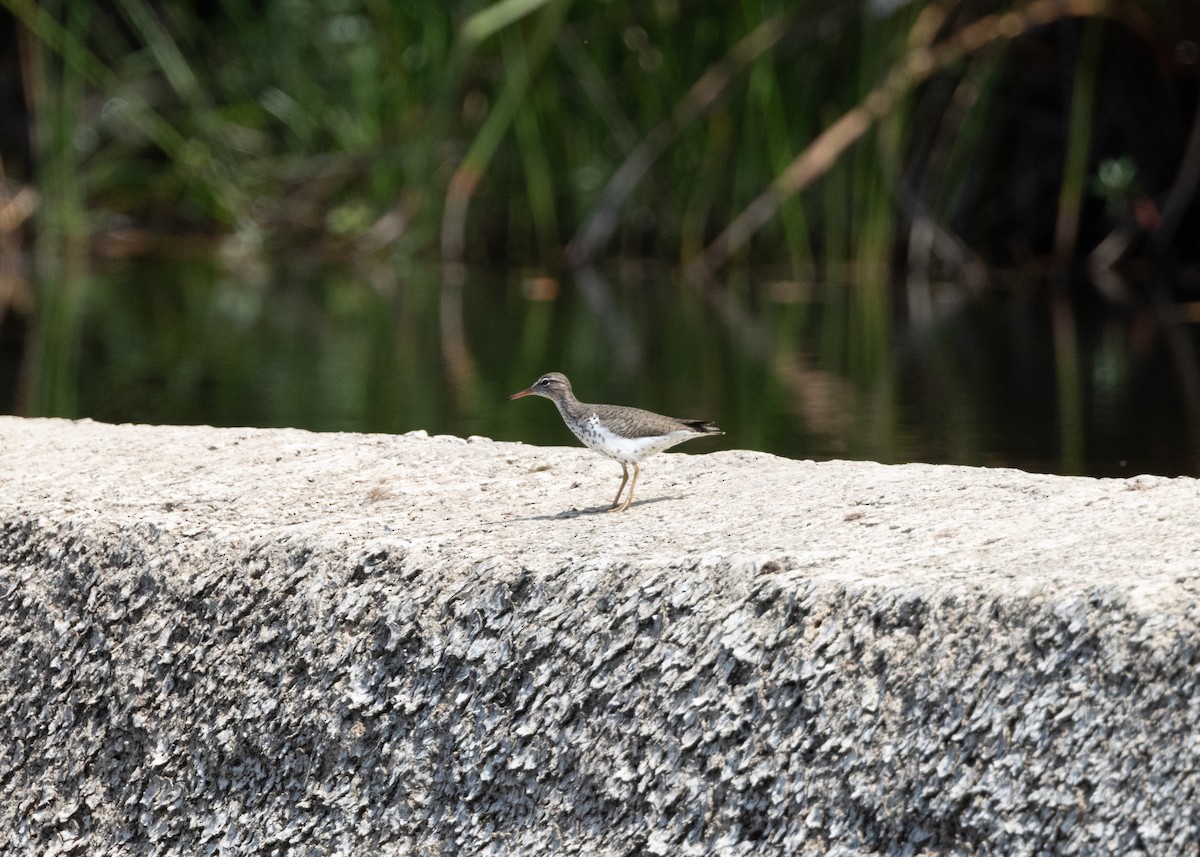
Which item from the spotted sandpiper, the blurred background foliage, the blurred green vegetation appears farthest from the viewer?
the blurred green vegetation

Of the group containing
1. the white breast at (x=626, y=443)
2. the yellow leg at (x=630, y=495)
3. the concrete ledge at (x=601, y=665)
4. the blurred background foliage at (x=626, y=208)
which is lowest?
the concrete ledge at (x=601, y=665)

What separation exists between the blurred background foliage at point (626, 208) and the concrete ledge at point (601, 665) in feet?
8.23

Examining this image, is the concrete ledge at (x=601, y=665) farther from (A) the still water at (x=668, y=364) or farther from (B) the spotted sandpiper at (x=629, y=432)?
(A) the still water at (x=668, y=364)

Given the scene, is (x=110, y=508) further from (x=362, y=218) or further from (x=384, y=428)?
(x=362, y=218)

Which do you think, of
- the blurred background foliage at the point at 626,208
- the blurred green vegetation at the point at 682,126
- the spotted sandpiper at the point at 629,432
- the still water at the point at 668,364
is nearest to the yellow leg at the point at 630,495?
the spotted sandpiper at the point at 629,432

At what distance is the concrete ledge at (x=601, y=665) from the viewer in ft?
7.25

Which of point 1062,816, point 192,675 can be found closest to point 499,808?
point 192,675

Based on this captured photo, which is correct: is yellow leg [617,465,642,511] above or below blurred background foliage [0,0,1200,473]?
below

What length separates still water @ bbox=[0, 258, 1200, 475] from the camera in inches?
201

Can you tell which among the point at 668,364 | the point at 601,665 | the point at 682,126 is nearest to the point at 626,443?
the point at 601,665

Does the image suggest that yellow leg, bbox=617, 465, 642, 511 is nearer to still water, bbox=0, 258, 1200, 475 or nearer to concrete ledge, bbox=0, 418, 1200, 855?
concrete ledge, bbox=0, 418, 1200, 855

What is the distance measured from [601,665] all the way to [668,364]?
443 centimetres

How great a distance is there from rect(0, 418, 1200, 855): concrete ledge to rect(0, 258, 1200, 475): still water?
1.80 metres

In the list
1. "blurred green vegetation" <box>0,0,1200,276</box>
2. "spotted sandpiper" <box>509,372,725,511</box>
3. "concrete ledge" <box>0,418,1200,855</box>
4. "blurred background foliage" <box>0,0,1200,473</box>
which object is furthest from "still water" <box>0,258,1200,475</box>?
"concrete ledge" <box>0,418,1200,855</box>
